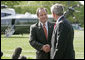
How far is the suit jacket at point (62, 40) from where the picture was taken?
26.8 ft

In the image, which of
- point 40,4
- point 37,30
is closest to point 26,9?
point 40,4

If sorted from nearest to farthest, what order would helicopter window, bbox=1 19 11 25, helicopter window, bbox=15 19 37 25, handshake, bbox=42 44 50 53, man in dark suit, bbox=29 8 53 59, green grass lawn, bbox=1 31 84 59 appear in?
1. handshake, bbox=42 44 50 53
2. man in dark suit, bbox=29 8 53 59
3. green grass lawn, bbox=1 31 84 59
4. helicopter window, bbox=15 19 37 25
5. helicopter window, bbox=1 19 11 25

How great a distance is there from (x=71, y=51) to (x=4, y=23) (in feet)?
142

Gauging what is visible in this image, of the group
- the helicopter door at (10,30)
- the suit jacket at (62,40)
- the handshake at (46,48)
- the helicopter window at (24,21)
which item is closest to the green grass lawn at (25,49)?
the handshake at (46,48)

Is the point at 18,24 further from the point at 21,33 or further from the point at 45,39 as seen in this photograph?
the point at 45,39

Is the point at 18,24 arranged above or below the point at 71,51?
below

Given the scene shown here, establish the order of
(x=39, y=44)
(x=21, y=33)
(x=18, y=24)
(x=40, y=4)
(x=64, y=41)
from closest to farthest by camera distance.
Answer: (x=64, y=41)
(x=39, y=44)
(x=21, y=33)
(x=18, y=24)
(x=40, y=4)

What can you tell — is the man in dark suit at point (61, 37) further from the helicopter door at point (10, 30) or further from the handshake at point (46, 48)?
the helicopter door at point (10, 30)

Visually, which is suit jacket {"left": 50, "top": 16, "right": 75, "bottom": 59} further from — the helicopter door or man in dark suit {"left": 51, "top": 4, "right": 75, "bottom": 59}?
the helicopter door

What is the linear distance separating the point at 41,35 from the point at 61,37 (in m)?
1.32

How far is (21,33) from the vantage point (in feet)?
153

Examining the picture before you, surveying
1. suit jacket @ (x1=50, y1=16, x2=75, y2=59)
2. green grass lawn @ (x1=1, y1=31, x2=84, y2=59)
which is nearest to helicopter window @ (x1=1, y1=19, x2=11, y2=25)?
green grass lawn @ (x1=1, y1=31, x2=84, y2=59)

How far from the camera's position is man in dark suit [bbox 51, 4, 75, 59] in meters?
8.16

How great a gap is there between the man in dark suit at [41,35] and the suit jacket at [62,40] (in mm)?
935
